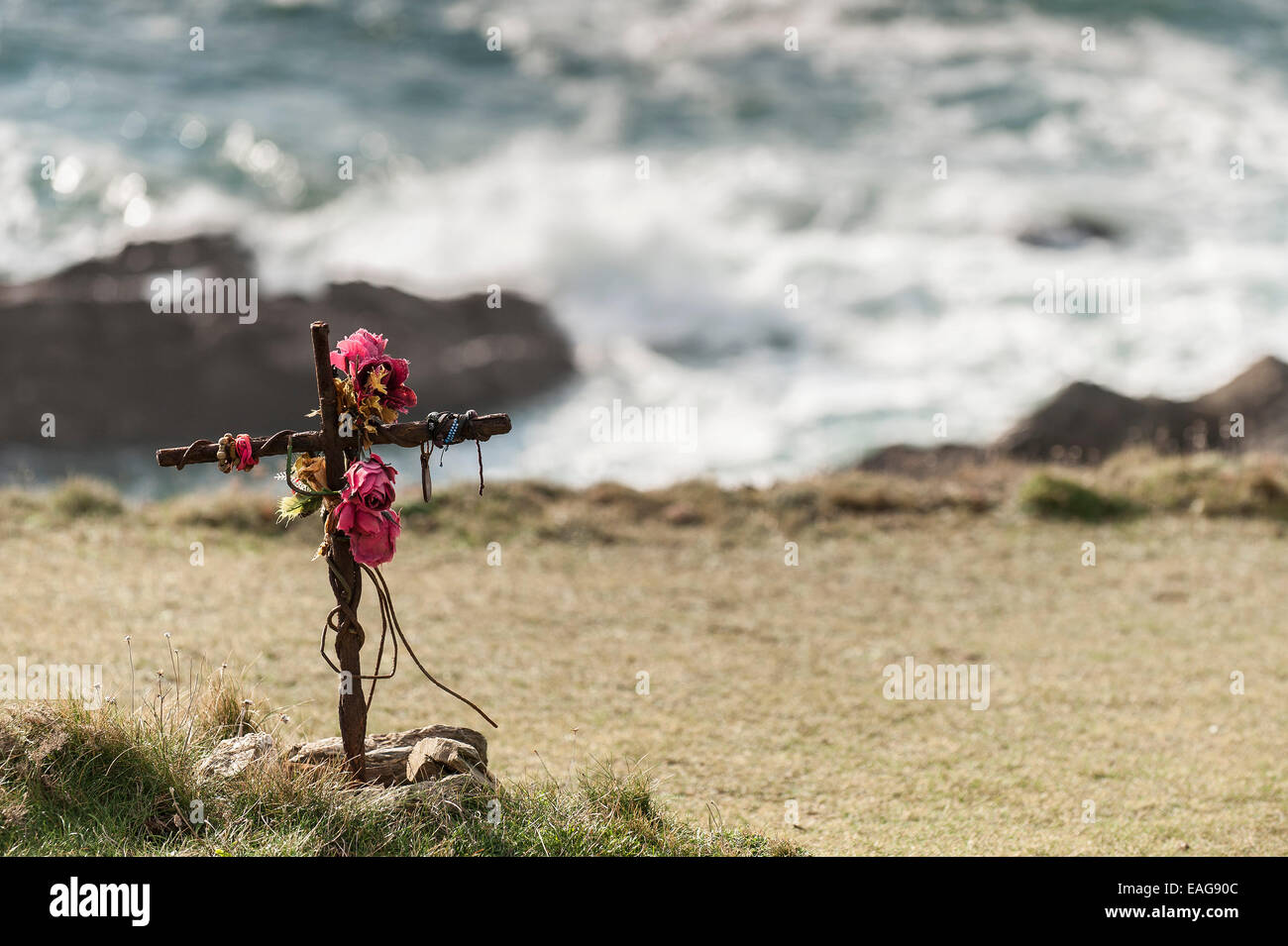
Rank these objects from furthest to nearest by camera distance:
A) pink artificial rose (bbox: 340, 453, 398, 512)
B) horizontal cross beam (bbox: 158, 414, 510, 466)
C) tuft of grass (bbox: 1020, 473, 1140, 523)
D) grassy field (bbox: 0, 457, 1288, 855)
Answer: tuft of grass (bbox: 1020, 473, 1140, 523), grassy field (bbox: 0, 457, 1288, 855), horizontal cross beam (bbox: 158, 414, 510, 466), pink artificial rose (bbox: 340, 453, 398, 512)

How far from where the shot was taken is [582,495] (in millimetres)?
13062

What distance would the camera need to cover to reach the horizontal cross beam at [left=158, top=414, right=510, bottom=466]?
180 inches

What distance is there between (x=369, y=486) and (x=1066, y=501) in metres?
9.98

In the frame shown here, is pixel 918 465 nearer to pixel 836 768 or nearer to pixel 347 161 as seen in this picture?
pixel 347 161

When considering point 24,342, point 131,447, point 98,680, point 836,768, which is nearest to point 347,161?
point 98,680

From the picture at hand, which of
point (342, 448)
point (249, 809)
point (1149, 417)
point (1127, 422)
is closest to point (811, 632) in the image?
point (342, 448)

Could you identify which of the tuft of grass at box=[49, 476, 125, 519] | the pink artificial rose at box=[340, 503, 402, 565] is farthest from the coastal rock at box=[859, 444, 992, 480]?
the pink artificial rose at box=[340, 503, 402, 565]

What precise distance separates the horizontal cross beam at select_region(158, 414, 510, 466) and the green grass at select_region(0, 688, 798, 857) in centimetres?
122

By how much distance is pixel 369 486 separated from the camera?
445 cm

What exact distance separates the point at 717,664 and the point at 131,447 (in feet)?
81.7

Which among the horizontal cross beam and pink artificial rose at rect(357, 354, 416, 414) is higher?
pink artificial rose at rect(357, 354, 416, 414)

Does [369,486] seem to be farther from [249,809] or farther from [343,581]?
[249,809]

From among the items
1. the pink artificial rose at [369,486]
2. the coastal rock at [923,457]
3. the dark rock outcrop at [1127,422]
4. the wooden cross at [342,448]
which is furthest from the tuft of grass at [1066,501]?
the pink artificial rose at [369,486]

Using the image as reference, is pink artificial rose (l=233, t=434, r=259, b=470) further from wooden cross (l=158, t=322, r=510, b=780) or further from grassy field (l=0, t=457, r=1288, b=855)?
grassy field (l=0, t=457, r=1288, b=855)
